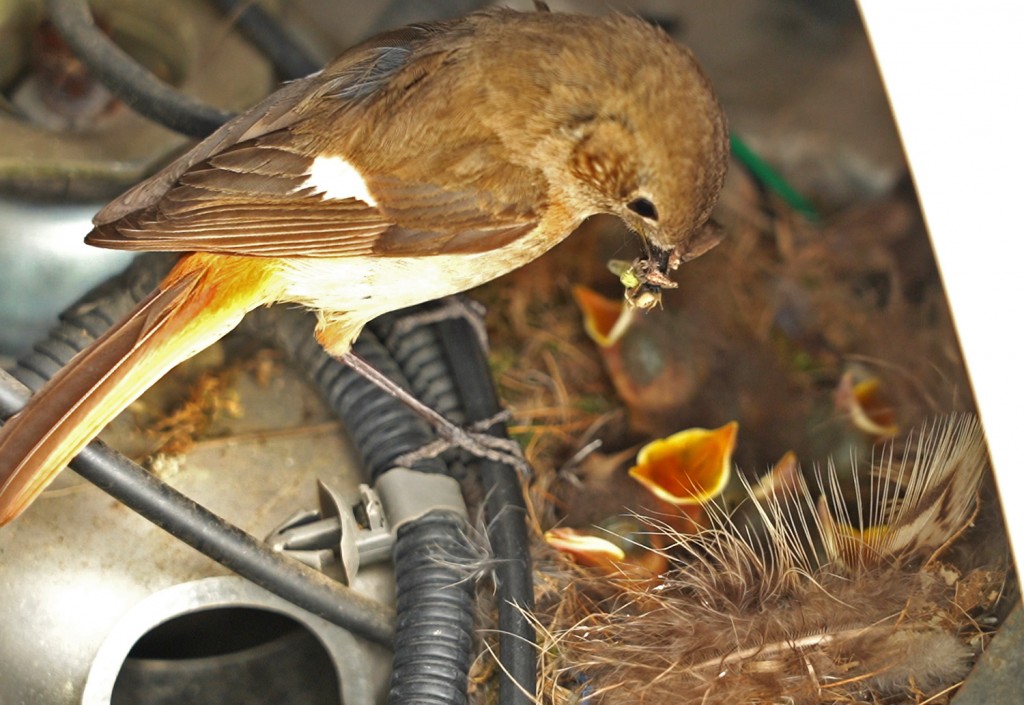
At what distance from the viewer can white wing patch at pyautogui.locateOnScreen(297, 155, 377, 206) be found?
184cm

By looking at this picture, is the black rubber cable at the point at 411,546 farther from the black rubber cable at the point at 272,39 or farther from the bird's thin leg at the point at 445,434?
the black rubber cable at the point at 272,39

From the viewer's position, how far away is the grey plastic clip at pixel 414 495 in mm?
1988

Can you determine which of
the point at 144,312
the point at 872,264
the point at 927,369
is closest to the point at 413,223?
the point at 144,312

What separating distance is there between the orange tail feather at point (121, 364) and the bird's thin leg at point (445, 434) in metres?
0.30

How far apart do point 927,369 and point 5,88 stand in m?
2.42

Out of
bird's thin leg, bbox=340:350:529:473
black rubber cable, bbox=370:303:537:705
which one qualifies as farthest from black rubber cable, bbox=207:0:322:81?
bird's thin leg, bbox=340:350:529:473

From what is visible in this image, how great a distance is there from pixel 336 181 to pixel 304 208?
0.08 metres

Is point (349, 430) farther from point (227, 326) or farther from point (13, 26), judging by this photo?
point (13, 26)

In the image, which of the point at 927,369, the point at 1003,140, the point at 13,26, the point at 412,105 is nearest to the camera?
the point at 1003,140

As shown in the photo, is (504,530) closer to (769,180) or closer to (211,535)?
(211,535)

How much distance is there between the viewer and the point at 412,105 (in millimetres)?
1827

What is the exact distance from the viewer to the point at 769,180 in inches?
113

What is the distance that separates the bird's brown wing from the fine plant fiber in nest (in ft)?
2.32

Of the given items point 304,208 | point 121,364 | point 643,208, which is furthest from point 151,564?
point 643,208
